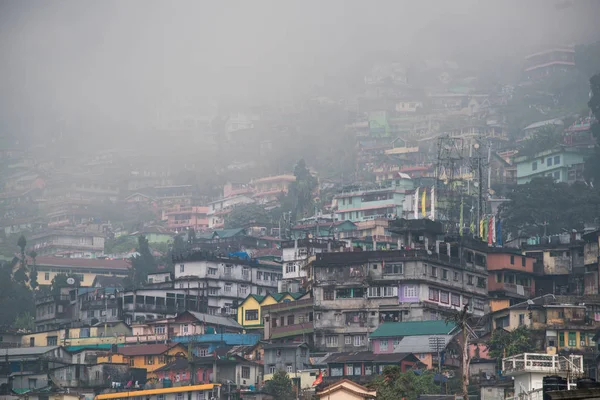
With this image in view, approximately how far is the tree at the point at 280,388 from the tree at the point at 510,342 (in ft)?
43.2

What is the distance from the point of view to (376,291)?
3541 inches

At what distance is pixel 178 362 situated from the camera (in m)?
87.6

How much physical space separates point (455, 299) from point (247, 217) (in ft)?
220

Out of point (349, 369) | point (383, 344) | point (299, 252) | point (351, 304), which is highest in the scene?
point (299, 252)

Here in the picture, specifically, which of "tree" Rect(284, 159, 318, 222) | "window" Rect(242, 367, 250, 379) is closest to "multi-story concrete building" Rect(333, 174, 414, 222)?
"tree" Rect(284, 159, 318, 222)

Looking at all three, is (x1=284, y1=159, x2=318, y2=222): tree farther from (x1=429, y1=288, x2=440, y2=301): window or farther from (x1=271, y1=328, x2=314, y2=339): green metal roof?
(x1=429, y1=288, x2=440, y2=301): window

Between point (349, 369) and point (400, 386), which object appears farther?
point (349, 369)

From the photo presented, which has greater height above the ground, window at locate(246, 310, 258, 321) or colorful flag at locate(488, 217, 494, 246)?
colorful flag at locate(488, 217, 494, 246)

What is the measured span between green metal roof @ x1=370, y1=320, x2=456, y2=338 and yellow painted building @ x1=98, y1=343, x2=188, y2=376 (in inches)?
646

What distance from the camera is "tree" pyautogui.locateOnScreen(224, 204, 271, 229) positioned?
153950 mm

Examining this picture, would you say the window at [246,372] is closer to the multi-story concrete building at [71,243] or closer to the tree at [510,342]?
the tree at [510,342]

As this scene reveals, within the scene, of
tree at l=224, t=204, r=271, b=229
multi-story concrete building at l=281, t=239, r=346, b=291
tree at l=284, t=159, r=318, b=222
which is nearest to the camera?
multi-story concrete building at l=281, t=239, r=346, b=291

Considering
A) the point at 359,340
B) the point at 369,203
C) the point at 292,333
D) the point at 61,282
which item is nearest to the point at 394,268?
→ the point at 359,340

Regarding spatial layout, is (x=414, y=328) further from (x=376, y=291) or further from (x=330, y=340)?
(x=330, y=340)
